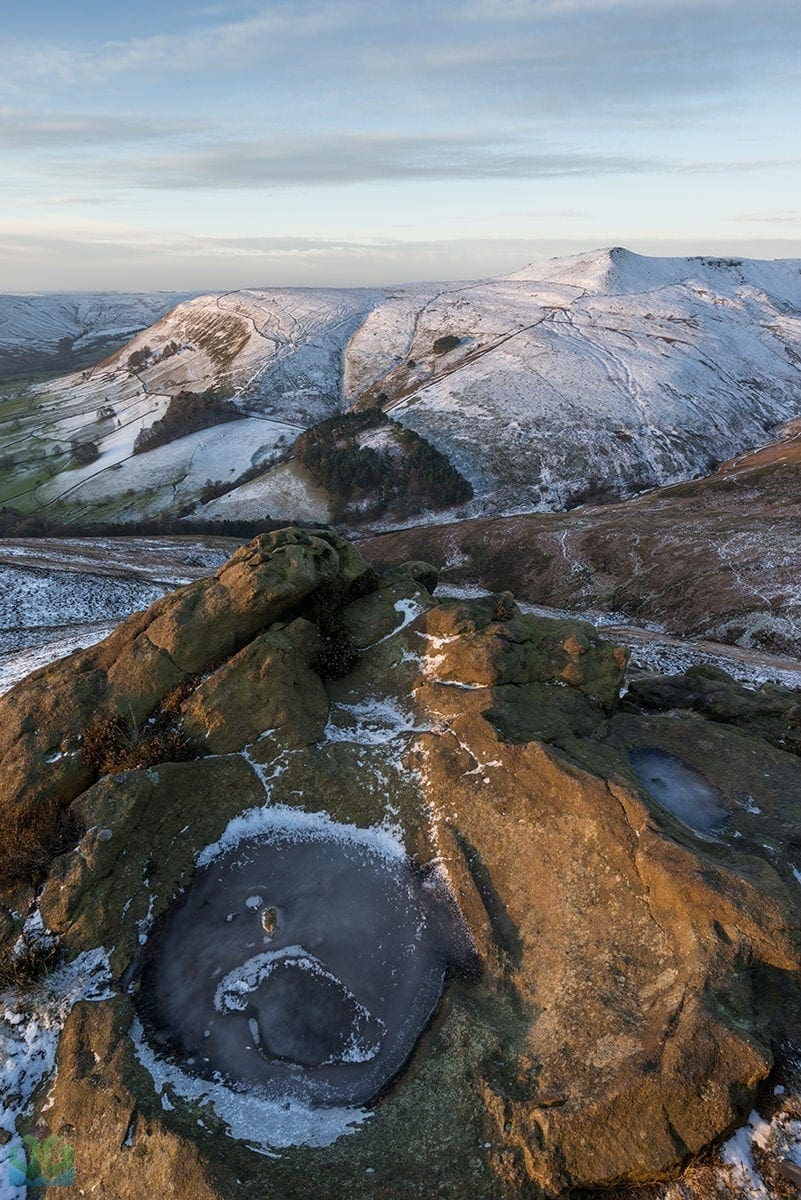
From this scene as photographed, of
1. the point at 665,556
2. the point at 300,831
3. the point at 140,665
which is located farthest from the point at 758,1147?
the point at 665,556

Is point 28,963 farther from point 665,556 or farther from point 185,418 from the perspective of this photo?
point 185,418

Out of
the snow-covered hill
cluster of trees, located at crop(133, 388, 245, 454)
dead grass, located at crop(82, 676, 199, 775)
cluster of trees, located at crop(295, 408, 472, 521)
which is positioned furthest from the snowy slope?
dead grass, located at crop(82, 676, 199, 775)

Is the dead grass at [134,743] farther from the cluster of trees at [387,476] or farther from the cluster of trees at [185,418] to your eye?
the cluster of trees at [185,418]

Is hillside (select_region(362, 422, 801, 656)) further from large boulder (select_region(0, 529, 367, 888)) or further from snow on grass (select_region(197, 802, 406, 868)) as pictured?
snow on grass (select_region(197, 802, 406, 868))

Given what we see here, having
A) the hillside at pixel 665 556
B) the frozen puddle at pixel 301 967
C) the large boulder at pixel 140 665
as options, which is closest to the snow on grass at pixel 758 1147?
the frozen puddle at pixel 301 967

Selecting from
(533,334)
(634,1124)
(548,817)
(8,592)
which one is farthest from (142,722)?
(533,334)
